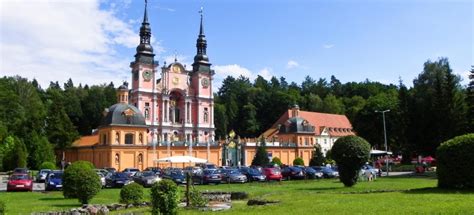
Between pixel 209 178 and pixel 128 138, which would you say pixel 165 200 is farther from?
pixel 128 138

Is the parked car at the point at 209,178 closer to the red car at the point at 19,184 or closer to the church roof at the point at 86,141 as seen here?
the red car at the point at 19,184

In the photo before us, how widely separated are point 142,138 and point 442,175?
51.4 meters

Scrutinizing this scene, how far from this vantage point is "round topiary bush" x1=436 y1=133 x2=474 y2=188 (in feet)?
77.6

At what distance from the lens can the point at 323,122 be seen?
105312mm

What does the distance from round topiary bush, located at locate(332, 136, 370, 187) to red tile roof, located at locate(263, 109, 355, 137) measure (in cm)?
6716

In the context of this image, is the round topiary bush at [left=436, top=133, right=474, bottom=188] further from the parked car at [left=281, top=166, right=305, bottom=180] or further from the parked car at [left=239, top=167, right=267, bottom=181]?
the parked car at [left=281, top=166, right=305, bottom=180]

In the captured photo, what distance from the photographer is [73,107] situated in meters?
105

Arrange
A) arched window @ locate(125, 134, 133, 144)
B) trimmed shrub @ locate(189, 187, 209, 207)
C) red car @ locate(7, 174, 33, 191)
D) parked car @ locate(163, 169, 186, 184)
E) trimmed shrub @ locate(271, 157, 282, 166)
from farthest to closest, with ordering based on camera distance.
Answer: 1. trimmed shrub @ locate(271, 157, 282, 166)
2. arched window @ locate(125, 134, 133, 144)
3. parked car @ locate(163, 169, 186, 184)
4. red car @ locate(7, 174, 33, 191)
5. trimmed shrub @ locate(189, 187, 209, 207)

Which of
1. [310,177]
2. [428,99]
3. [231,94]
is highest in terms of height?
[231,94]

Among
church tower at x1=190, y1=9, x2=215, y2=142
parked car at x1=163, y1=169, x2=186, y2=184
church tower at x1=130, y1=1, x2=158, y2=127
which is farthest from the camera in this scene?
church tower at x1=190, y1=9, x2=215, y2=142

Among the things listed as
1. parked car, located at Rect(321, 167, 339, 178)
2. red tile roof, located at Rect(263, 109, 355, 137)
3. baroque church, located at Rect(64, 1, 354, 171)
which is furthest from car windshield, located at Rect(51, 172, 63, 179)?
red tile roof, located at Rect(263, 109, 355, 137)

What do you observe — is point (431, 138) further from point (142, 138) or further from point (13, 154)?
point (13, 154)

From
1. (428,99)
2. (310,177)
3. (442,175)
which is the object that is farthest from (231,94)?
(442,175)

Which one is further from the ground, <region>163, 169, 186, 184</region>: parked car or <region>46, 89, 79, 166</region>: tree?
<region>46, 89, 79, 166</region>: tree
